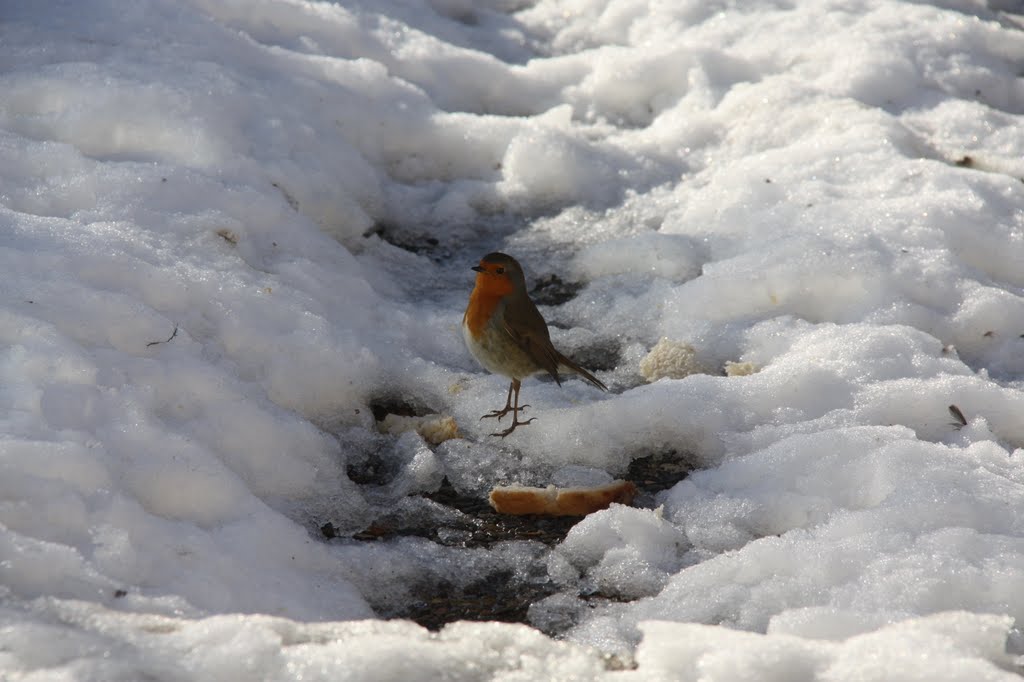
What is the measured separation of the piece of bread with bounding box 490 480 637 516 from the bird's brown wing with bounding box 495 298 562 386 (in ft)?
2.00

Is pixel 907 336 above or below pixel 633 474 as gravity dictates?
above

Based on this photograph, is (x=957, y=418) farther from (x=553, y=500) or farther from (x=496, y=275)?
(x=496, y=275)

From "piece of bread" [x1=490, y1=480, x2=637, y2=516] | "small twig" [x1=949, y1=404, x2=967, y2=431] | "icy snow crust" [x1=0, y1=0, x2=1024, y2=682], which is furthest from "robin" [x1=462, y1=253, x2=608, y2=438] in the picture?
"small twig" [x1=949, y1=404, x2=967, y2=431]

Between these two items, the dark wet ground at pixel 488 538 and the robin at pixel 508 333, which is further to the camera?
the robin at pixel 508 333

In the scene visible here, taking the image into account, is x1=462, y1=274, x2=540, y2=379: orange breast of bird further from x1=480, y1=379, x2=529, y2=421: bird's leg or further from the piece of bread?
the piece of bread

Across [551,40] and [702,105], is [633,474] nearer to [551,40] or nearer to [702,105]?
[702,105]

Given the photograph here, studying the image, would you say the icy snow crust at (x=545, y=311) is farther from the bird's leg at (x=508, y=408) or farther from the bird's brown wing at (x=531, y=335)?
the bird's brown wing at (x=531, y=335)

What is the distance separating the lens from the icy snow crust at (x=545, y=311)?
2.16 m

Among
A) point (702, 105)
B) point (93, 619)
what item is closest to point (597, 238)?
point (702, 105)

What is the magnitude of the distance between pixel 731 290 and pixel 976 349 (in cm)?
91

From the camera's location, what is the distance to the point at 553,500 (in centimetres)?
291

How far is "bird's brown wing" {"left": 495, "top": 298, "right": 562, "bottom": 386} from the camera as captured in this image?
→ 336cm

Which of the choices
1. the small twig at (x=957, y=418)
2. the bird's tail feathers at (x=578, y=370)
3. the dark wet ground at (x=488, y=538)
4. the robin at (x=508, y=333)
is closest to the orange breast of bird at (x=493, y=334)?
the robin at (x=508, y=333)

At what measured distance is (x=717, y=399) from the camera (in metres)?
3.25
